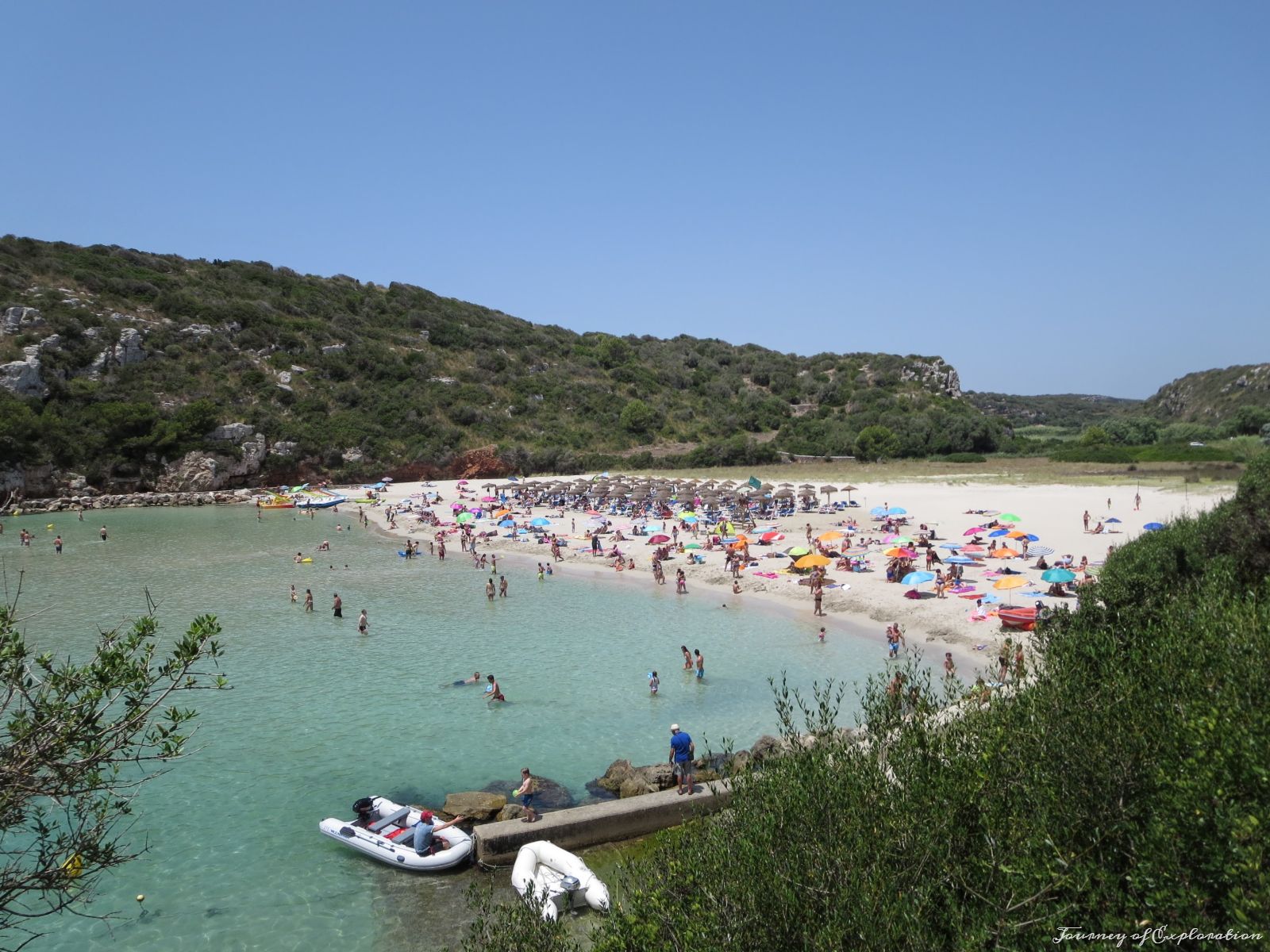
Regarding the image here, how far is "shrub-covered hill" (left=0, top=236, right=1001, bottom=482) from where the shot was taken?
57.2 meters

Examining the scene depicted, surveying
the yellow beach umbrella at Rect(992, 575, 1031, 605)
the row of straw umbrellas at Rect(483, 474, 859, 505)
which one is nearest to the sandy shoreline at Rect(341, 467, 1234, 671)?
the yellow beach umbrella at Rect(992, 575, 1031, 605)

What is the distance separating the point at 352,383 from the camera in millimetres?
72562

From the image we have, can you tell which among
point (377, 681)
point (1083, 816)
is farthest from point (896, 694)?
point (377, 681)

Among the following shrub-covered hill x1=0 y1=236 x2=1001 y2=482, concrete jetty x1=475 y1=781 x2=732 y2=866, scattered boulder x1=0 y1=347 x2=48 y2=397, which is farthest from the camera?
shrub-covered hill x1=0 y1=236 x2=1001 y2=482

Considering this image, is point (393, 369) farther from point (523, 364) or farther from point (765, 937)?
point (765, 937)

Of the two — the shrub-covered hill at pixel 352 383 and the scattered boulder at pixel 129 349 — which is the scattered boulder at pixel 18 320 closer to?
the shrub-covered hill at pixel 352 383

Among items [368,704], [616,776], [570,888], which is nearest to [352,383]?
[368,704]

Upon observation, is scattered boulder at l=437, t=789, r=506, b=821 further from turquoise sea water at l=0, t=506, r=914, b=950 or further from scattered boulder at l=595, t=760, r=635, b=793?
scattered boulder at l=595, t=760, r=635, b=793

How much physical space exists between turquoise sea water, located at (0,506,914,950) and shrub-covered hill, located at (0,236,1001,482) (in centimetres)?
2662

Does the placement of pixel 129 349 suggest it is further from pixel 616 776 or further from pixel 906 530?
pixel 616 776

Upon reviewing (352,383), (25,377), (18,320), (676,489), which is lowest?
(676,489)

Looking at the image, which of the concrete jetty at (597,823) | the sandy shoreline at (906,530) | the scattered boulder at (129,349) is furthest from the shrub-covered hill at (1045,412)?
the concrete jetty at (597,823)

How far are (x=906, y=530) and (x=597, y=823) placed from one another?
27161 millimetres

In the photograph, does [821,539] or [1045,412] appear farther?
[1045,412]
